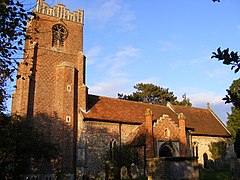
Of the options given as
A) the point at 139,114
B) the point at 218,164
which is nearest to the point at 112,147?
the point at 139,114

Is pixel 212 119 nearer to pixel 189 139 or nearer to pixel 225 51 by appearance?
pixel 189 139

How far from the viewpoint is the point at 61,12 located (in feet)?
100

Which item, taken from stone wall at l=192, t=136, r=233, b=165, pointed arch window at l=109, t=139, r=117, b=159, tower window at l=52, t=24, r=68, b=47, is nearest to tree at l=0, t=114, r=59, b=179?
pointed arch window at l=109, t=139, r=117, b=159

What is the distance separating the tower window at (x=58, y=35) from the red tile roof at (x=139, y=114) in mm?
6666

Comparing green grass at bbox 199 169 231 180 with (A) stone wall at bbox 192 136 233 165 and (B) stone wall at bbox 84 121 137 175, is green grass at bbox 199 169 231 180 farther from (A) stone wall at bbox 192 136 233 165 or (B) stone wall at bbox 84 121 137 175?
(A) stone wall at bbox 192 136 233 165

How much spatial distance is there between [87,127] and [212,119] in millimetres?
19134

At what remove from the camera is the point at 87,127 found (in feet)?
85.3

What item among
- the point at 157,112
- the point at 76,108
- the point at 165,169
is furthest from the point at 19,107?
the point at 165,169

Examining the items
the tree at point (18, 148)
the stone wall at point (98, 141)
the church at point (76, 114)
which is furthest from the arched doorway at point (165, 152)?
the tree at point (18, 148)

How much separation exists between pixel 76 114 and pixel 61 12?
11642mm

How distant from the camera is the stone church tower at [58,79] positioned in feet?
84.0

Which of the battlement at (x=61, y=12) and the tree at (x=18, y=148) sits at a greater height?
the battlement at (x=61, y=12)

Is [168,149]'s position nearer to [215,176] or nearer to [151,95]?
[215,176]

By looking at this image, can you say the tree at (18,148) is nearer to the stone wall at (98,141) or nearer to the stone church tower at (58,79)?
the stone church tower at (58,79)
